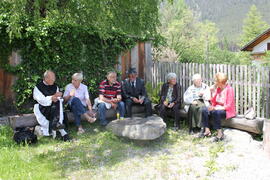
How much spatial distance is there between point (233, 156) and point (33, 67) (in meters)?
5.09

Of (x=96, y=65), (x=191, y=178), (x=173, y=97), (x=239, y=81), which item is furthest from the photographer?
(x=96, y=65)

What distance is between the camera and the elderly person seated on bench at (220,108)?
18.5 feet

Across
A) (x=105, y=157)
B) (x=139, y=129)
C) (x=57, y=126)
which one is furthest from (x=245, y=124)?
(x=57, y=126)

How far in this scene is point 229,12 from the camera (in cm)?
14300

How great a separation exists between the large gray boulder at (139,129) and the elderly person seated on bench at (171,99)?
0.79 meters

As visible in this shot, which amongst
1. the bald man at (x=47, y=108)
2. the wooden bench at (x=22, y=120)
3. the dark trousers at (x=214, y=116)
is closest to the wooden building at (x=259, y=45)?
Answer: the dark trousers at (x=214, y=116)

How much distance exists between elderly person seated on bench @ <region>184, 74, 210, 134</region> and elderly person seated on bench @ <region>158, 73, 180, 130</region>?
27 centimetres

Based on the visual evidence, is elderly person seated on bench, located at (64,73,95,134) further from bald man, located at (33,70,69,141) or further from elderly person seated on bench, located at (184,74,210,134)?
elderly person seated on bench, located at (184,74,210,134)

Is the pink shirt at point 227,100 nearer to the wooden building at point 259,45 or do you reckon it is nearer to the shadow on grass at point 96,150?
the shadow on grass at point 96,150

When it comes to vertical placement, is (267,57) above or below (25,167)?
above

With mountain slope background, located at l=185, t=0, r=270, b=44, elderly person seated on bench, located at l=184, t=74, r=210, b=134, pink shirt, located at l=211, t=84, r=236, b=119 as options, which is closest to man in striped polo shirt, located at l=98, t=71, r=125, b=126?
elderly person seated on bench, located at l=184, t=74, r=210, b=134

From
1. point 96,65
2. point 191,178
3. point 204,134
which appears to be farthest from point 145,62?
point 191,178

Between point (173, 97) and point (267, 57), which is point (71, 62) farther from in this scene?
point (267, 57)

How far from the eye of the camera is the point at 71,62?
23.8 feet
